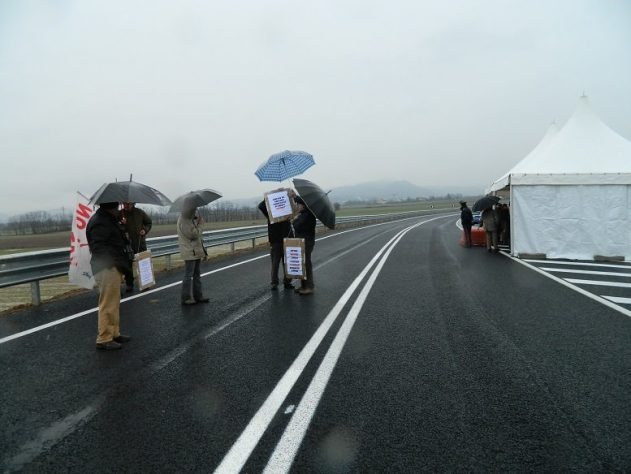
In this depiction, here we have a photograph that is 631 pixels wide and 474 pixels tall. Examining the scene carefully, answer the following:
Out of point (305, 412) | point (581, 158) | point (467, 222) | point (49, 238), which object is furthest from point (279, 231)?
point (49, 238)

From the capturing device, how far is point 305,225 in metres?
8.02

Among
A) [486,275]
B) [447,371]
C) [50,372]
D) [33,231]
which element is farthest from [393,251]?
[33,231]

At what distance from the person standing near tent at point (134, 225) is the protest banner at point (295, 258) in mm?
3121

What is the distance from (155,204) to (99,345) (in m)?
2.15

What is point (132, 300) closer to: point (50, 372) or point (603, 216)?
point (50, 372)

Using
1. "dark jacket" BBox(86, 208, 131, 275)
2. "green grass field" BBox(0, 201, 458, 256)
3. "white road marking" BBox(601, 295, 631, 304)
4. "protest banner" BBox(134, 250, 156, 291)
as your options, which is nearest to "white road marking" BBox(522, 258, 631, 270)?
"white road marking" BBox(601, 295, 631, 304)

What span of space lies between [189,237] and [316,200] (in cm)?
227

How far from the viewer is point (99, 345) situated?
4.97 m

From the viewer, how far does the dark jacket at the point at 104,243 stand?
16.8 feet

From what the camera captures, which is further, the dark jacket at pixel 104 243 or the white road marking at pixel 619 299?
the white road marking at pixel 619 299

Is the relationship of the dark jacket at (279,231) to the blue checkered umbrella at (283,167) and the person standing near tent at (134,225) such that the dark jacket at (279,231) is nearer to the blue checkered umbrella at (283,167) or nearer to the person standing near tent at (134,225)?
the blue checkered umbrella at (283,167)

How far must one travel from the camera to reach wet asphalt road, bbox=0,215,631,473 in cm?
278

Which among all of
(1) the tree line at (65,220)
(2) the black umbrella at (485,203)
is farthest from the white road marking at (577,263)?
(1) the tree line at (65,220)

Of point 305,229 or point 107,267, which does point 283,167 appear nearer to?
point 305,229
